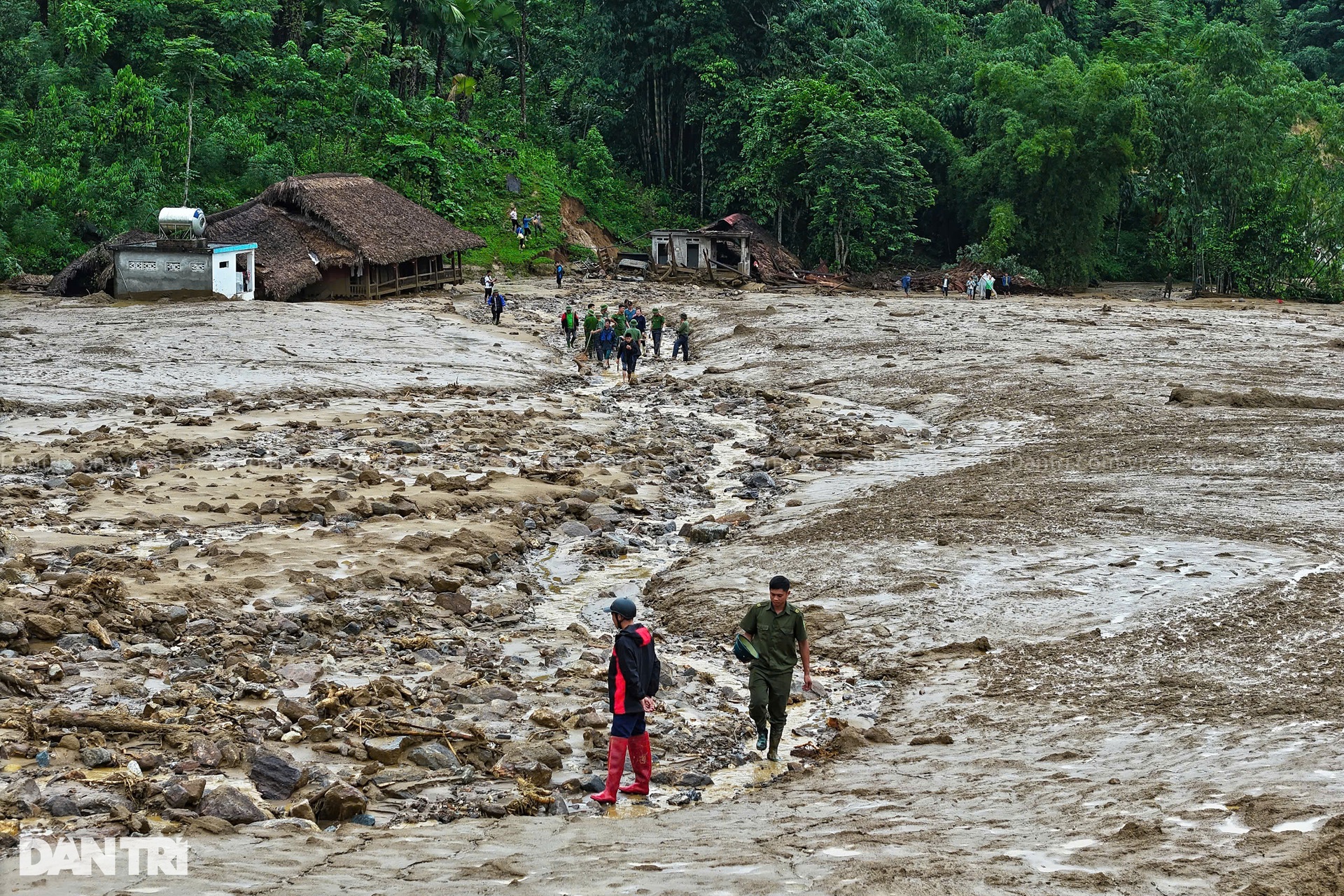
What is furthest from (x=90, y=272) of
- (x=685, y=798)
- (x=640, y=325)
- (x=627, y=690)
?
(x=685, y=798)

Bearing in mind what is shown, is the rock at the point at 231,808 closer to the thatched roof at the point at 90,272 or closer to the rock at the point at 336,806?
the rock at the point at 336,806

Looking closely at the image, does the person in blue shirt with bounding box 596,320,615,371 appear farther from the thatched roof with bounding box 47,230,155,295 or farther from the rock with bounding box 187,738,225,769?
the rock with bounding box 187,738,225,769

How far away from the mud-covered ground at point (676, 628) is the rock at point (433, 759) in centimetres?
4

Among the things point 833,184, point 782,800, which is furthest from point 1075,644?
point 833,184

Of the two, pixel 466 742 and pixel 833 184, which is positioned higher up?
pixel 833 184

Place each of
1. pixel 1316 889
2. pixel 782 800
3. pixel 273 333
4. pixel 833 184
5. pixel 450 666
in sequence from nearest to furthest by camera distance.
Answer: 1. pixel 1316 889
2. pixel 782 800
3. pixel 450 666
4. pixel 273 333
5. pixel 833 184

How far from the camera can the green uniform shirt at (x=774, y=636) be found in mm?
8578

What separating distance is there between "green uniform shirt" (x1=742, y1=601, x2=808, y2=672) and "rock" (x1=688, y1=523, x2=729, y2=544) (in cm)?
600

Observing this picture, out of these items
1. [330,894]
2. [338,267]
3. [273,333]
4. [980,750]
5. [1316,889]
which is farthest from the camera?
[338,267]

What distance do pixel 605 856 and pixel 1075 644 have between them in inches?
211

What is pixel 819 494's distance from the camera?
16.7 m

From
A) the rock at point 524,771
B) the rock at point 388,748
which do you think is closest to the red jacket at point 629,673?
the rock at point 524,771

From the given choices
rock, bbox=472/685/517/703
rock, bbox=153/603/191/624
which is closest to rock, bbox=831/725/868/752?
rock, bbox=472/685/517/703

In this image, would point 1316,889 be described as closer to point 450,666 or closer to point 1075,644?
point 1075,644
